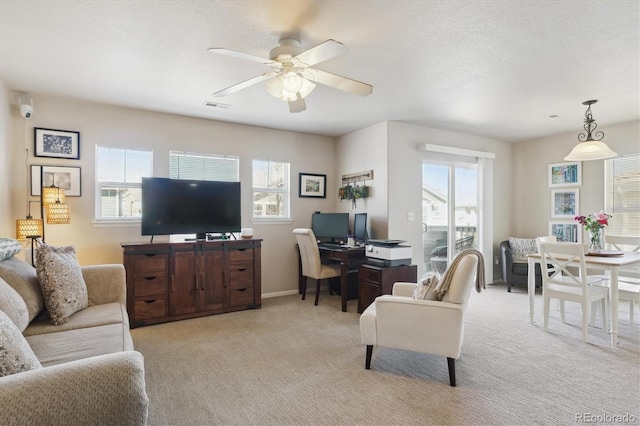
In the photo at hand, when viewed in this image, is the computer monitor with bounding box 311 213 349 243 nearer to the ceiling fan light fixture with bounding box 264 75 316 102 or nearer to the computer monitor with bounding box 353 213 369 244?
the computer monitor with bounding box 353 213 369 244

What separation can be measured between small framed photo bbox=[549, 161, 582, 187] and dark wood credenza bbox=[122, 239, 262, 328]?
15.8 feet

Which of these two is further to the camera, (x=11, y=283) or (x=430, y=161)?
(x=430, y=161)

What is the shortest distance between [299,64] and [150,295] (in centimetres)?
288

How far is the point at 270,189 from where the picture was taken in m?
4.96

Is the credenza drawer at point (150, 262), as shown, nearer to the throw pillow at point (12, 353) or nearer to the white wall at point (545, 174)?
the throw pillow at point (12, 353)

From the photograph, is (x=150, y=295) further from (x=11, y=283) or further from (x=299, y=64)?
(x=299, y=64)

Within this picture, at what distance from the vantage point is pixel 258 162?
489 centimetres

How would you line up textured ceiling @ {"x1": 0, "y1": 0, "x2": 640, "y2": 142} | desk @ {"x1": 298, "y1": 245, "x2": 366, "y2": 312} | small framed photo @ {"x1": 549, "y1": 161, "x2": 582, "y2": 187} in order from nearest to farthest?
textured ceiling @ {"x1": 0, "y1": 0, "x2": 640, "y2": 142} < desk @ {"x1": 298, "y1": 245, "x2": 366, "y2": 312} < small framed photo @ {"x1": 549, "y1": 161, "x2": 582, "y2": 187}

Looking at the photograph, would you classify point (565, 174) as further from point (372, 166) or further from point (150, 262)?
point (150, 262)

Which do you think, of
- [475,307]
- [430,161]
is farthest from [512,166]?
[475,307]

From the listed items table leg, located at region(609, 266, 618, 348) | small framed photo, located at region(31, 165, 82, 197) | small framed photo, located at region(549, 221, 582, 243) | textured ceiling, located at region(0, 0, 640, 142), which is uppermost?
textured ceiling, located at region(0, 0, 640, 142)

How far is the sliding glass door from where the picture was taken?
16.8 feet

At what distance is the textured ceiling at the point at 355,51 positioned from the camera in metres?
2.07

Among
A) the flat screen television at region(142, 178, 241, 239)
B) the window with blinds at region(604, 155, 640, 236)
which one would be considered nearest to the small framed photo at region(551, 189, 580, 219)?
the window with blinds at region(604, 155, 640, 236)
